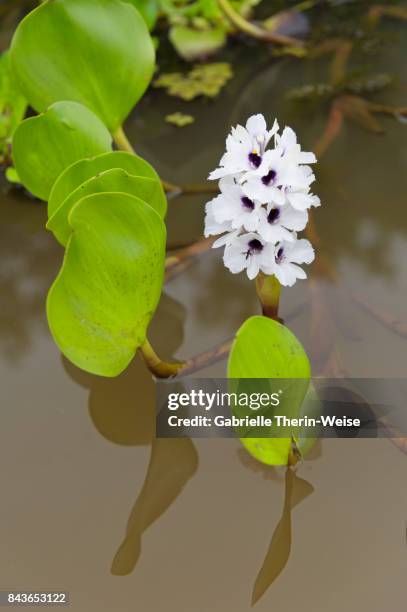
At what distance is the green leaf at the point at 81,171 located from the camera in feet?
3.33

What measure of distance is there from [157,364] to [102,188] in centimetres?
31

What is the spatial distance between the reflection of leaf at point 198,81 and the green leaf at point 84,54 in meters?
0.57

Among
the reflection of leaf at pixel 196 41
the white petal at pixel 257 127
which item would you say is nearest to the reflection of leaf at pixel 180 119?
the reflection of leaf at pixel 196 41

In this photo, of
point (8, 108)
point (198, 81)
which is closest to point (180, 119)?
point (198, 81)

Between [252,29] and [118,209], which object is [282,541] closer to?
[118,209]

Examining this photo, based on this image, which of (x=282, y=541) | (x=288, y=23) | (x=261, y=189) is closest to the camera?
(x=261, y=189)

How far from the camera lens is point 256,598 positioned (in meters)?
0.95

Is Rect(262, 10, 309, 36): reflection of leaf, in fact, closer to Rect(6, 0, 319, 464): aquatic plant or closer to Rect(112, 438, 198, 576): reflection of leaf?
Rect(6, 0, 319, 464): aquatic plant

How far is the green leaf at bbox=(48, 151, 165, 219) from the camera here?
1015mm

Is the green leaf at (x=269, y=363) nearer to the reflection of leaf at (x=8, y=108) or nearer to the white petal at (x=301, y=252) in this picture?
the white petal at (x=301, y=252)

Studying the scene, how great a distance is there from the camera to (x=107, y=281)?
98 centimetres

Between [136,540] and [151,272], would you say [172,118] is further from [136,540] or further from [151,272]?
[136,540]

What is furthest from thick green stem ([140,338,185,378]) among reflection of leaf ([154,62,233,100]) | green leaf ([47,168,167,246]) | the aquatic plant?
reflection of leaf ([154,62,233,100])

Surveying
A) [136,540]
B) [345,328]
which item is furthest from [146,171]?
[136,540]
